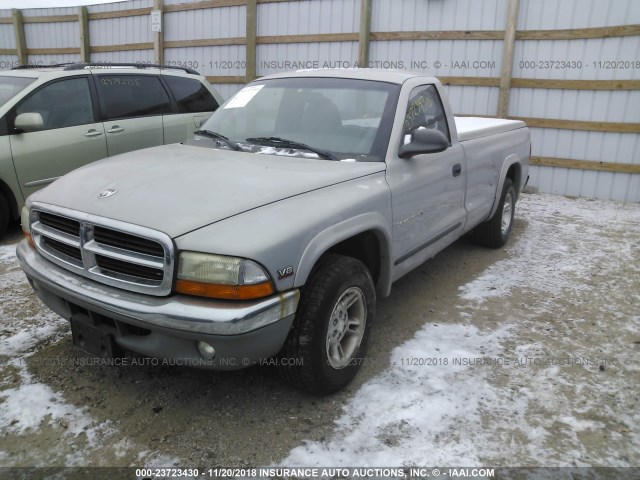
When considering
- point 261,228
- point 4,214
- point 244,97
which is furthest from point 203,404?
point 4,214

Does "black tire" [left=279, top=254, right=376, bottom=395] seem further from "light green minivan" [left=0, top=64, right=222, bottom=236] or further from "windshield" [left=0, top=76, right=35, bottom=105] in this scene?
"windshield" [left=0, top=76, right=35, bottom=105]

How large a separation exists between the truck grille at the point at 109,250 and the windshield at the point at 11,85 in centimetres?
326

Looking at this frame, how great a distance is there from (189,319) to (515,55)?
7677mm

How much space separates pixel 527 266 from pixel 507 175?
44.5 inches

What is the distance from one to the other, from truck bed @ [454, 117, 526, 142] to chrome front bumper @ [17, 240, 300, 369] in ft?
8.85

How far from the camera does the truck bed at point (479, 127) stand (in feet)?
15.0

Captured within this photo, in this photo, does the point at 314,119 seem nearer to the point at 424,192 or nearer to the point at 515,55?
the point at 424,192

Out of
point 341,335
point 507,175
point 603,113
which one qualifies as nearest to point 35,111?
point 341,335

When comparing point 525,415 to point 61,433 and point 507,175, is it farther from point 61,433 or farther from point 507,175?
point 507,175

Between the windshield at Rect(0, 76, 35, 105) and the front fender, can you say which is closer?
the front fender

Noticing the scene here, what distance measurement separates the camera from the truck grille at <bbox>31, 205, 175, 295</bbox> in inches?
93.4

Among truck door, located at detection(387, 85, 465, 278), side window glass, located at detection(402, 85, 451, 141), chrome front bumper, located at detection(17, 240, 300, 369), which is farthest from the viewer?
side window glass, located at detection(402, 85, 451, 141)

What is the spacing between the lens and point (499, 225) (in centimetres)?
561

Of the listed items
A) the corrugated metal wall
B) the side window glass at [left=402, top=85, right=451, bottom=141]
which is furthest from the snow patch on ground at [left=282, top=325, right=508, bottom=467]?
the corrugated metal wall
